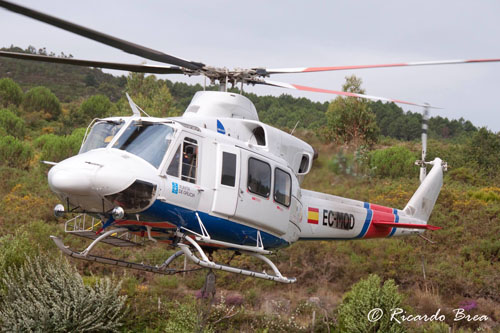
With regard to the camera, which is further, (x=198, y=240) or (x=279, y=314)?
(x=279, y=314)

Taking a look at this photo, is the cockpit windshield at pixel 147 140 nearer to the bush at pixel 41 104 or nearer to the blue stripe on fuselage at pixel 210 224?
the blue stripe on fuselage at pixel 210 224

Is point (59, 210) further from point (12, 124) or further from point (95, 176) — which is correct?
point (12, 124)

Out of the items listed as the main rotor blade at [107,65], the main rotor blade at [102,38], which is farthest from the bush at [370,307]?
the main rotor blade at [102,38]

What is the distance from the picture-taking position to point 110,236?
959cm

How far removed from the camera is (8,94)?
42.7 meters

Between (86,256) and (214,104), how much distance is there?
3.40 metres

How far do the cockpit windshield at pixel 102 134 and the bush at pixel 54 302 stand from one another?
7646 millimetres

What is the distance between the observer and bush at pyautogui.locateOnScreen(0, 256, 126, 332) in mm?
15109

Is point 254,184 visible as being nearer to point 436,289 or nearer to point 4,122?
point 436,289

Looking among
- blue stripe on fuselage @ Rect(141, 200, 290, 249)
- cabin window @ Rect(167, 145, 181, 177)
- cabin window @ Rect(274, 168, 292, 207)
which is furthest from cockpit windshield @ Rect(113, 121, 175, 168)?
cabin window @ Rect(274, 168, 292, 207)

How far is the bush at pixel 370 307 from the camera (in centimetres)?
1513

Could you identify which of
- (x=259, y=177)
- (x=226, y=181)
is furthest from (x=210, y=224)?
(x=259, y=177)

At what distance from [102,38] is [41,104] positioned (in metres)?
38.5

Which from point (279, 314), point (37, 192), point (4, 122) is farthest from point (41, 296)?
point (4, 122)
